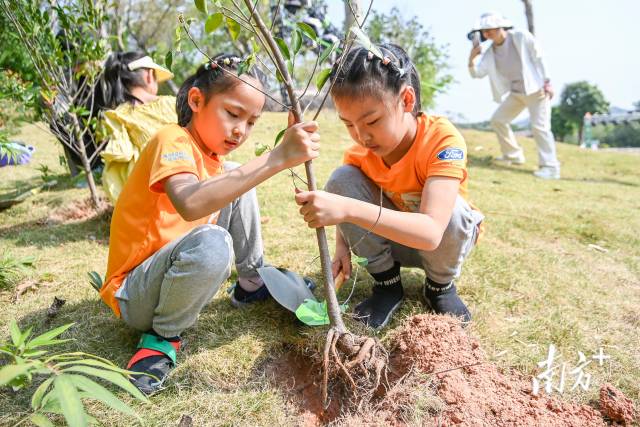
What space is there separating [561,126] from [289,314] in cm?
4709

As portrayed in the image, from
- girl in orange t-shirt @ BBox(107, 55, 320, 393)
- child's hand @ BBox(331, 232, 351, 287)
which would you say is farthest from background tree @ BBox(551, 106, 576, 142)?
girl in orange t-shirt @ BBox(107, 55, 320, 393)

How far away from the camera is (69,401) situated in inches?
28.9

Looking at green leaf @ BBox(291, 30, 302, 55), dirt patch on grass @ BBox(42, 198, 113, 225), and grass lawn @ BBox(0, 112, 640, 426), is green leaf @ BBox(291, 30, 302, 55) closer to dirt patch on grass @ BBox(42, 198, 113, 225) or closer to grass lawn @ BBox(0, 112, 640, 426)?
grass lawn @ BBox(0, 112, 640, 426)

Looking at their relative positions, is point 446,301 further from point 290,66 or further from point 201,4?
point 201,4

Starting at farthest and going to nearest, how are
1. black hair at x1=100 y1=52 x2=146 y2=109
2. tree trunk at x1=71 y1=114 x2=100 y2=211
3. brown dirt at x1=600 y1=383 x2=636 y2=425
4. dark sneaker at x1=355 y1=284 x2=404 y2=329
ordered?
1. black hair at x1=100 y1=52 x2=146 y2=109
2. tree trunk at x1=71 y1=114 x2=100 y2=211
3. dark sneaker at x1=355 y1=284 x2=404 y2=329
4. brown dirt at x1=600 y1=383 x2=636 y2=425

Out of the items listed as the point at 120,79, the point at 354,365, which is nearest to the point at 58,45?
the point at 120,79

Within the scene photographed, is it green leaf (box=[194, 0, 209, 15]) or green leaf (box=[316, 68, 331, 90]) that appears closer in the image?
green leaf (box=[194, 0, 209, 15])

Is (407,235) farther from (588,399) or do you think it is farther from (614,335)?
(614,335)

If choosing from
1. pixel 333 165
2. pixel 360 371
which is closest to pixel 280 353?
pixel 360 371

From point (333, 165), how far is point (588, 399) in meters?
4.36

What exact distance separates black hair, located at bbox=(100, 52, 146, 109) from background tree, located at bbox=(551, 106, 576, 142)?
44.7m

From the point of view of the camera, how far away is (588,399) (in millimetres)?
1559

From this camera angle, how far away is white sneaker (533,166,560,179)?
20.5 ft

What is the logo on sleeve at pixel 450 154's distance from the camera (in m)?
1.72
